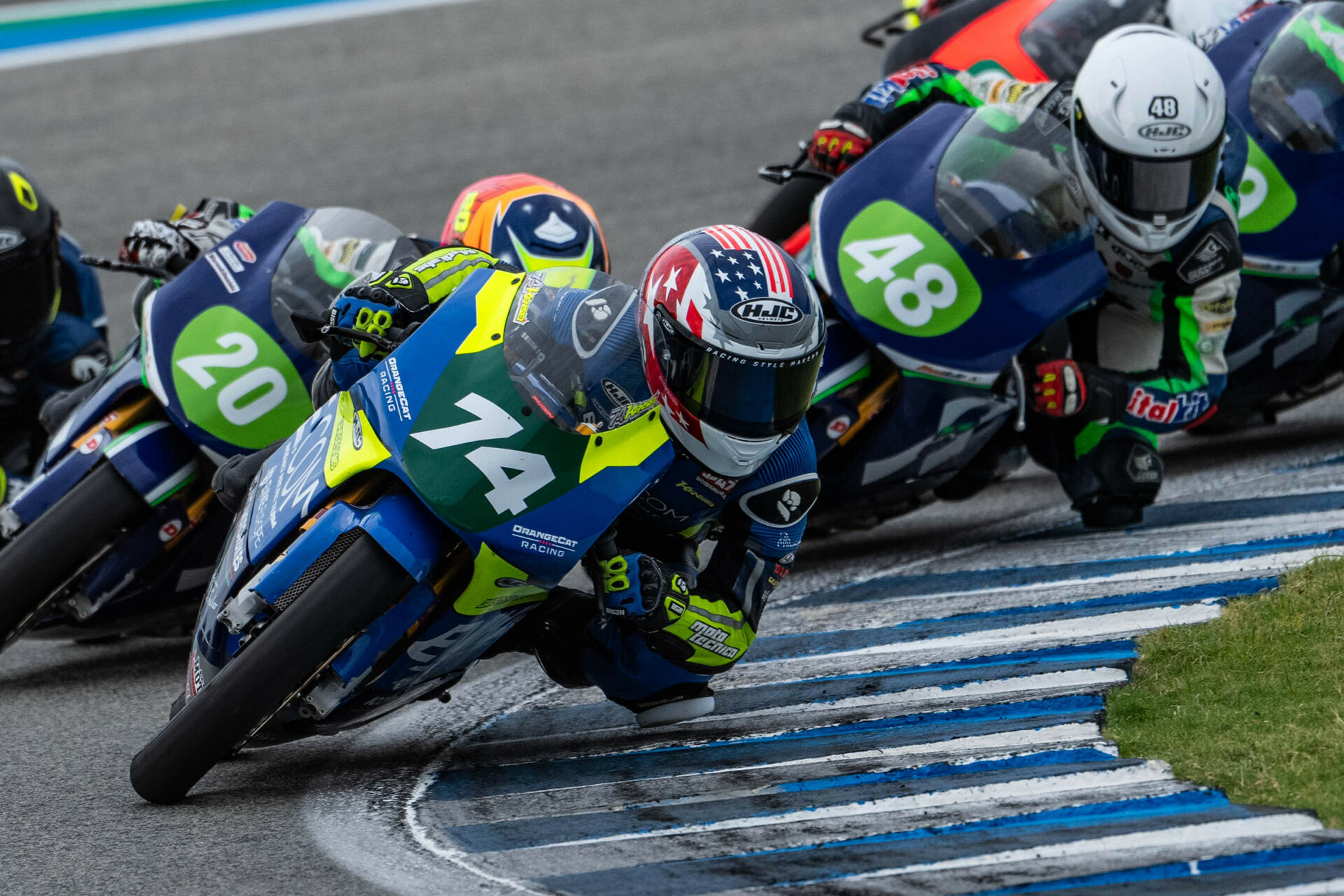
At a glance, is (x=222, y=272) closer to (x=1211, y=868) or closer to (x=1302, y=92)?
(x=1211, y=868)

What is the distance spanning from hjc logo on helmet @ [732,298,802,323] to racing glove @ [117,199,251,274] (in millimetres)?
2535

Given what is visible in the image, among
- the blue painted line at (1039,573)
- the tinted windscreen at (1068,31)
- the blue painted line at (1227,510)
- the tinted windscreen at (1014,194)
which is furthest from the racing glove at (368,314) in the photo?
the tinted windscreen at (1068,31)

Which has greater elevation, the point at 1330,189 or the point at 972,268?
the point at 972,268

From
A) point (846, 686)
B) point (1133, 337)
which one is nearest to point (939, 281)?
point (1133, 337)

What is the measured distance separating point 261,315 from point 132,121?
10085mm

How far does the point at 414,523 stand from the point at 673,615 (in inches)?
31.5

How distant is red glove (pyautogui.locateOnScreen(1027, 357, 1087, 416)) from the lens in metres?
6.78

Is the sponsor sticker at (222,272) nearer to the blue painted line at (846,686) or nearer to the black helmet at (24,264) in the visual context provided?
the black helmet at (24,264)

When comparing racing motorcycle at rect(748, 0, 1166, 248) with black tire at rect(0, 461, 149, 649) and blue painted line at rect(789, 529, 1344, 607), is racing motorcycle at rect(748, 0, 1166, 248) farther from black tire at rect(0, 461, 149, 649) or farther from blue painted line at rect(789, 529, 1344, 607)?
black tire at rect(0, 461, 149, 649)

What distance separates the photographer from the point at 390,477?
179 inches

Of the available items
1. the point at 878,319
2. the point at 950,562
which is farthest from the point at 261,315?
the point at 950,562

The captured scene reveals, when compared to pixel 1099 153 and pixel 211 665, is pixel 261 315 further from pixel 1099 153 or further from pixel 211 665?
pixel 1099 153

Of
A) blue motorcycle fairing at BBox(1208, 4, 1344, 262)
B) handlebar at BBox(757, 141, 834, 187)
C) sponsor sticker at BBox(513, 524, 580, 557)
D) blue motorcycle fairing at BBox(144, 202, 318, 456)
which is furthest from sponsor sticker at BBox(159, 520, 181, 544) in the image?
blue motorcycle fairing at BBox(1208, 4, 1344, 262)

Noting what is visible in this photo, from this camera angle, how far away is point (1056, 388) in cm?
678
